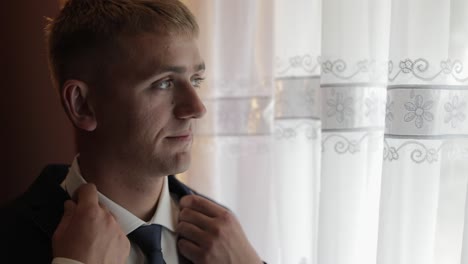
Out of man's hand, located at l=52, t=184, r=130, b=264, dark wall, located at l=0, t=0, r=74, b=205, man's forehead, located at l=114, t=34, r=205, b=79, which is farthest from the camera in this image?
dark wall, located at l=0, t=0, r=74, b=205

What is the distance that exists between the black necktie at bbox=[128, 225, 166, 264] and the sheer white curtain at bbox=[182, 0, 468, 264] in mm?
380

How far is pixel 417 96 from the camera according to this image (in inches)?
38.5

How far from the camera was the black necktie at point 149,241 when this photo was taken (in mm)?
954

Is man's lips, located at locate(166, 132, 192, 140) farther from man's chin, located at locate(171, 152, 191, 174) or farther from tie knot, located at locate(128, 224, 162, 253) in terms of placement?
tie knot, located at locate(128, 224, 162, 253)

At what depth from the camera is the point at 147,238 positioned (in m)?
0.98

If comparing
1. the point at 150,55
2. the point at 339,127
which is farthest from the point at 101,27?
the point at 339,127

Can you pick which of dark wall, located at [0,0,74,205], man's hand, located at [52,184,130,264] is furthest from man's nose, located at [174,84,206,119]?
dark wall, located at [0,0,74,205]

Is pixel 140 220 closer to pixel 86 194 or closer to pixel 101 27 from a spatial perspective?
pixel 86 194

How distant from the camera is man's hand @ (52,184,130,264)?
841 millimetres

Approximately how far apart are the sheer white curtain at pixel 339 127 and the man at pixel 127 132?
0.85 feet

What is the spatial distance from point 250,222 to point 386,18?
627mm

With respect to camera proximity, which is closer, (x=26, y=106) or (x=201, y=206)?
(x=201, y=206)

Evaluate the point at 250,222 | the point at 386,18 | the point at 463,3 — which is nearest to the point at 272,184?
the point at 250,222

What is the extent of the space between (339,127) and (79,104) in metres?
0.57
